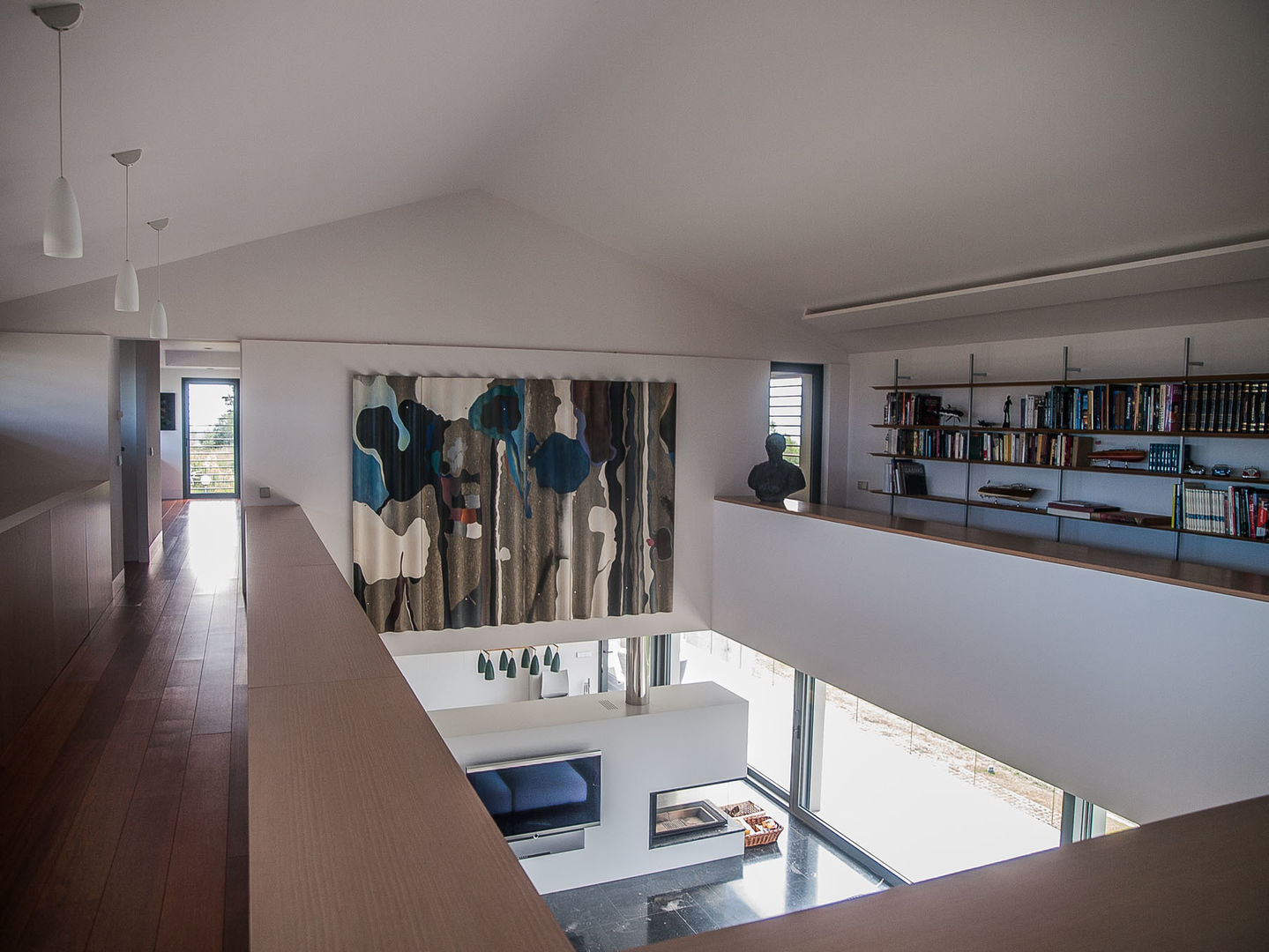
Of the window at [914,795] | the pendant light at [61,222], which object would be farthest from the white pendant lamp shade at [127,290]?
the window at [914,795]

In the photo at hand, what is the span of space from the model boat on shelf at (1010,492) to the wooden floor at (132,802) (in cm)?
542

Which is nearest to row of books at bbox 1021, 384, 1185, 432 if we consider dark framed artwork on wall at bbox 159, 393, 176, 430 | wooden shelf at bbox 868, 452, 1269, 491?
wooden shelf at bbox 868, 452, 1269, 491

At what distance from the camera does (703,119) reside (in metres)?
4.74

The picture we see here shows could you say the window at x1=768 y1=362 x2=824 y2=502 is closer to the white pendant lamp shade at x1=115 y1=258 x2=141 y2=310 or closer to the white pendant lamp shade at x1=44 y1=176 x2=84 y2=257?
the white pendant lamp shade at x1=115 y1=258 x2=141 y2=310

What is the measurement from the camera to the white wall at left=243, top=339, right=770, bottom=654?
21.2ft

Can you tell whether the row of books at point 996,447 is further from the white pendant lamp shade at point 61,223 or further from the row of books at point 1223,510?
the white pendant lamp shade at point 61,223

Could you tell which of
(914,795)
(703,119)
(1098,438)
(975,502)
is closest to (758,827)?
(914,795)

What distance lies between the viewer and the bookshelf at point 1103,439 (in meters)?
5.09

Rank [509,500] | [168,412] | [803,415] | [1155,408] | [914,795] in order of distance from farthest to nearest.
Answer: [168,412], [803,415], [914,795], [509,500], [1155,408]

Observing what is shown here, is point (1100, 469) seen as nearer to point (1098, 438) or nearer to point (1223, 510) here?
point (1098, 438)

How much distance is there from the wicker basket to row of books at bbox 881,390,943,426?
13.2 feet

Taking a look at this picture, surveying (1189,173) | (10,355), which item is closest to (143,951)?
(1189,173)

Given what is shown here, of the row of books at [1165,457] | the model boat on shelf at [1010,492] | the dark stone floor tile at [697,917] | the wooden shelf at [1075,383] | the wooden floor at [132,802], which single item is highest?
the wooden shelf at [1075,383]

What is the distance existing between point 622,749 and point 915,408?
3.95 m
